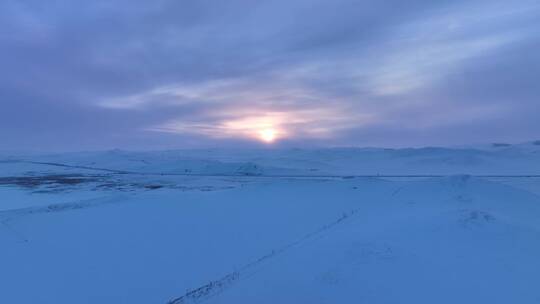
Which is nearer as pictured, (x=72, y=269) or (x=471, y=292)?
(x=471, y=292)

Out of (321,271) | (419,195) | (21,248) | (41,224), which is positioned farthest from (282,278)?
(419,195)

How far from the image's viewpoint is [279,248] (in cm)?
1631

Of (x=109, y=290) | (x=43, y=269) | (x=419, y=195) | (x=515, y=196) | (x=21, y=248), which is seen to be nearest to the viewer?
(x=109, y=290)

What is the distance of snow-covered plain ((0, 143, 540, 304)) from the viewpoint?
11.0 m

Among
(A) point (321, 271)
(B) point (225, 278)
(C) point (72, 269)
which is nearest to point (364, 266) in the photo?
(A) point (321, 271)

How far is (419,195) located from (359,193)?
3.96 metres

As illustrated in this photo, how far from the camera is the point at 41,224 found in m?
17.9

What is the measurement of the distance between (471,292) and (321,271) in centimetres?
388

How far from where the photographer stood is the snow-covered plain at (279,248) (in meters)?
11.0

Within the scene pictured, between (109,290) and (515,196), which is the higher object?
(515,196)

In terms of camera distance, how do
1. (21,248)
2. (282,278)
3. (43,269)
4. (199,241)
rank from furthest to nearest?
(199,241), (21,248), (43,269), (282,278)

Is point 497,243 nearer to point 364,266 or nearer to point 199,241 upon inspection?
point 364,266

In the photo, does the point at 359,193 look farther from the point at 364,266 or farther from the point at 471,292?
the point at 471,292

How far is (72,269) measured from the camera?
14.0 meters
